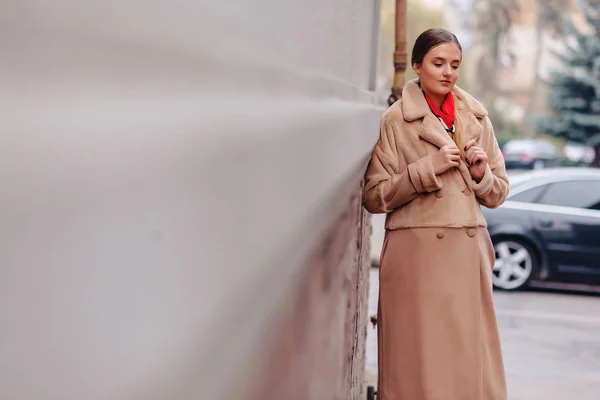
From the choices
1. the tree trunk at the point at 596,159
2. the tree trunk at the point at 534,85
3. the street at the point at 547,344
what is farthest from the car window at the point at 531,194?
the tree trunk at the point at 534,85

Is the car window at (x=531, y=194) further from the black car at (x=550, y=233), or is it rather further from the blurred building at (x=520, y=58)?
the blurred building at (x=520, y=58)

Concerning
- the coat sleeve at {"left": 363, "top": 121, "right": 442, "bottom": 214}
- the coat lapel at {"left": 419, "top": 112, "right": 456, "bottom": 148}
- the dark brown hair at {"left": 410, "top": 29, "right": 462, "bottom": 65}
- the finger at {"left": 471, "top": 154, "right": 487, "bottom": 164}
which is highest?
the dark brown hair at {"left": 410, "top": 29, "right": 462, "bottom": 65}

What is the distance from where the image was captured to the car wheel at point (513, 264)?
27.8 feet

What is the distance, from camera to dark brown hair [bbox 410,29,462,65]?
2.67 meters

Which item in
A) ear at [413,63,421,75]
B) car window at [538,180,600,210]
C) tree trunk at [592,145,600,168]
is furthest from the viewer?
tree trunk at [592,145,600,168]

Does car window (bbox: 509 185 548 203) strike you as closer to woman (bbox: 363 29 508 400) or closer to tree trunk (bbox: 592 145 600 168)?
woman (bbox: 363 29 508 400)

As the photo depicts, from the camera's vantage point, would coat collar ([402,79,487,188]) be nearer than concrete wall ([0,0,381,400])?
No

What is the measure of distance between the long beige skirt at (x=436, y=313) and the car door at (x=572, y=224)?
19.3 ft

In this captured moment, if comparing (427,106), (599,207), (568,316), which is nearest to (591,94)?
(599,207)

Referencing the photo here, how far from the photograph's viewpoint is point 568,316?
7504mm

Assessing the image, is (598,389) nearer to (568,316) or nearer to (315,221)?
(568,316)

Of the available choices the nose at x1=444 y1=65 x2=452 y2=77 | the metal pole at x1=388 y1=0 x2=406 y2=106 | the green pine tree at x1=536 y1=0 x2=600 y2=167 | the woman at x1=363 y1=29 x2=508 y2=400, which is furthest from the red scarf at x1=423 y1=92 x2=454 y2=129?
the green pine tree at x1=536 y1=0 x2=600 y2=167

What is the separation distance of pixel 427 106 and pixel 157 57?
257 cm

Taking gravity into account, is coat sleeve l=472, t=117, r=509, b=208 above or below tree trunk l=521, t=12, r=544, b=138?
below
